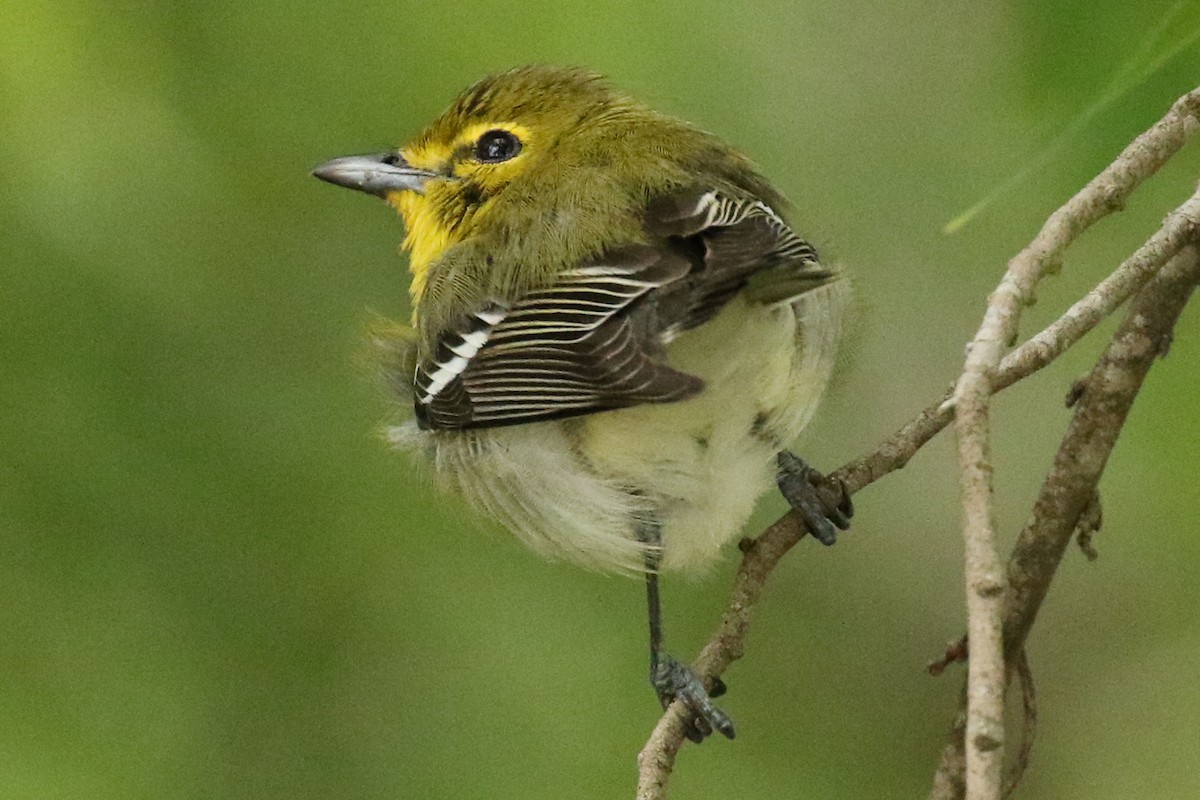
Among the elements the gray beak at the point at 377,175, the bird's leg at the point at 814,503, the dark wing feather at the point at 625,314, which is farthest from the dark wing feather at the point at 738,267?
the gray beak at the point at 377,175

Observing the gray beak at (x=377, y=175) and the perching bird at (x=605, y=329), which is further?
the gray beak at (x=377, y=175)

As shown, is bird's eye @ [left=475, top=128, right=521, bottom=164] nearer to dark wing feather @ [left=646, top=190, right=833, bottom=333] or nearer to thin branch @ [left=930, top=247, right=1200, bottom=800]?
dark wing feather @ [left=646, top=190, right=833, bottom=333]

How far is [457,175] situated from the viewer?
4.10 metres

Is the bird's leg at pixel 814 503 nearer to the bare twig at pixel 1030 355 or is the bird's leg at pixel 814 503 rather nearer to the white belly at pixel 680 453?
the white belly at pixel 680 453

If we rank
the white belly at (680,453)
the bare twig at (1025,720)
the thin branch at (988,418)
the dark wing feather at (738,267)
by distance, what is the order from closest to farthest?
the thin branch at (988,418)
the bare twig at (1025,720)
the dark wing feather at (738,267)
the white belly at (680,453)

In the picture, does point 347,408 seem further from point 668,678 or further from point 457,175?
point 668,678

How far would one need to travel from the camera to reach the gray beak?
409cm

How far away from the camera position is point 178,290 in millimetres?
3791

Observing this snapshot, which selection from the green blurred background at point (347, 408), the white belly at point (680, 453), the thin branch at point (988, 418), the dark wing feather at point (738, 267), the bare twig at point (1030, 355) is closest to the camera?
the thin branch at point (988, 418)

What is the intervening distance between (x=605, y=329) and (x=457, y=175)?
123cm

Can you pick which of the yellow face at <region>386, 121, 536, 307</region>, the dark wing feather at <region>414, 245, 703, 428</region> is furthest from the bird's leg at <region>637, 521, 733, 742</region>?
the yellow face at <region>386, 121, 536, 307</region>

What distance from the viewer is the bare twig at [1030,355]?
2416 mm

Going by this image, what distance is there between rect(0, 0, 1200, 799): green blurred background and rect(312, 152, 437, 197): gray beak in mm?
74

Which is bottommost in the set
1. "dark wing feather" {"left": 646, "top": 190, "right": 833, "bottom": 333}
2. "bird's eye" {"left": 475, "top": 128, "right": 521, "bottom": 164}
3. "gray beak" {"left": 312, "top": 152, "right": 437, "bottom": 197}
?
"dark wing feather" {"left": 646, "top": 190, "right": 833, "bottom": 333}
